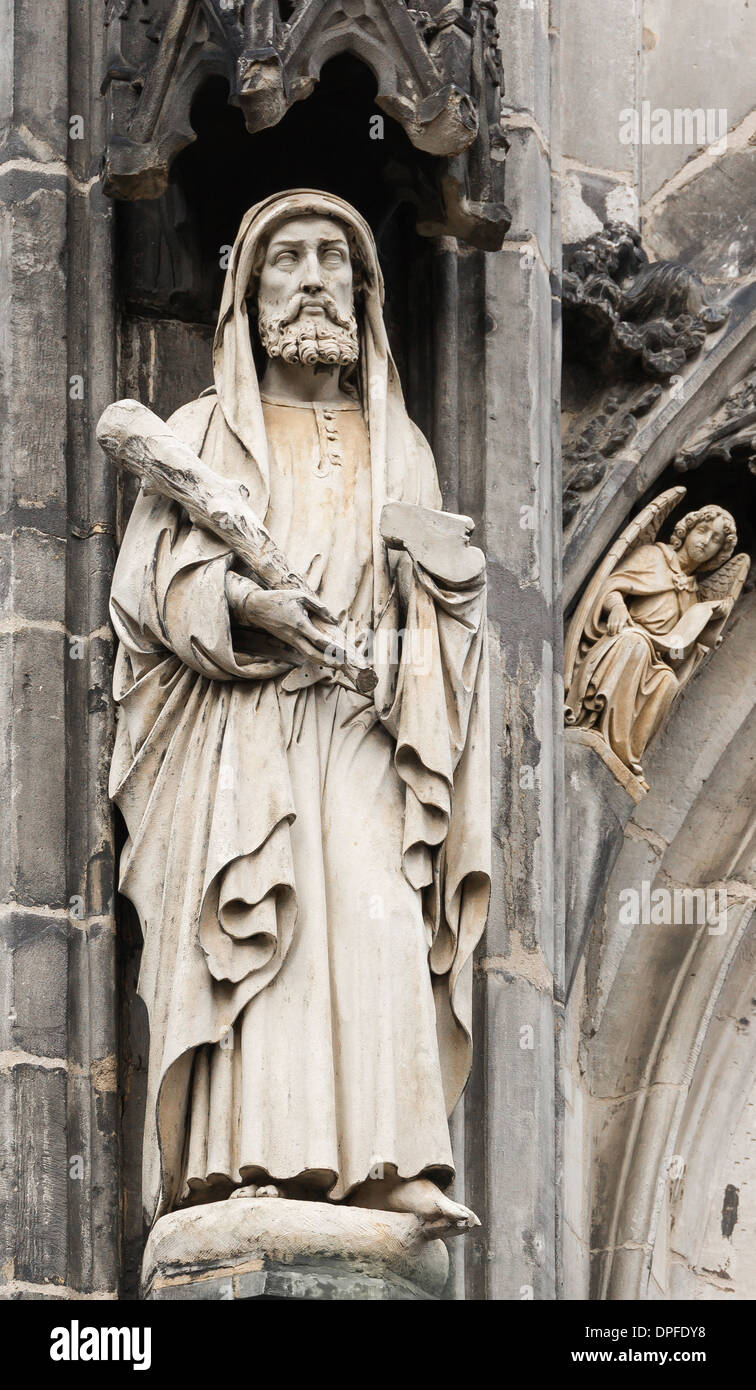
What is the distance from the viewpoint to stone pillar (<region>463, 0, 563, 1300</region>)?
919 centimetres

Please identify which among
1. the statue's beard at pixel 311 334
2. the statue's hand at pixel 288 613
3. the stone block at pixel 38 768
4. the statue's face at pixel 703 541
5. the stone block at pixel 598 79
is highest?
the stone block at pixel 598 79

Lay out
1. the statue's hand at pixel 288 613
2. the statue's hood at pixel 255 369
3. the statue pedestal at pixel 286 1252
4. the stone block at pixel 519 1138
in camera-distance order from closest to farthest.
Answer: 1. the statue pedestal at pixel 286 1252
2. the statue's hand at pixel 288 613
3. the stone block at pixel 519 1138
4. the statue's hood at pixel 255 369

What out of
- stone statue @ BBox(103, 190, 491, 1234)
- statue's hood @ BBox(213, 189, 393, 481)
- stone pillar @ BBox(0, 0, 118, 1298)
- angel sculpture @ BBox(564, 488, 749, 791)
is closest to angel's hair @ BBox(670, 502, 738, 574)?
angel sculpture @ BBox(564, 488, 749, 791)

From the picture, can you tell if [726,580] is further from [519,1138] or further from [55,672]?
[55,672]

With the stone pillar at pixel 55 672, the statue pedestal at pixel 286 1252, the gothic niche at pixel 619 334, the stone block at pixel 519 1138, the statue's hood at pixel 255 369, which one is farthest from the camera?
the gothic niche at pixel 619 334

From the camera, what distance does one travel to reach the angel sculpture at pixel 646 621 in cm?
1009

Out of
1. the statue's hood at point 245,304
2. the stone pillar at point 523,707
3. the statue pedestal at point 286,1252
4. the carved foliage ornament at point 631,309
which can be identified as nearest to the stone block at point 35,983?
the statue pedestal at point 286,1252

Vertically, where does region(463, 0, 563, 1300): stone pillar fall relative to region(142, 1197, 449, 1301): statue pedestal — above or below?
above

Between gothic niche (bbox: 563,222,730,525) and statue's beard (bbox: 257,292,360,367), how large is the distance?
41.6 inches

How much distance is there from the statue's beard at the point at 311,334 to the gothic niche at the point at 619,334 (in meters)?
1.06

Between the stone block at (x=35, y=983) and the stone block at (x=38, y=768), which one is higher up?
the stone block at (x=38, y=768)

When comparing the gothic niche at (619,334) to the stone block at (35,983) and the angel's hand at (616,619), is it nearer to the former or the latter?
the angel's hand at (616,619)

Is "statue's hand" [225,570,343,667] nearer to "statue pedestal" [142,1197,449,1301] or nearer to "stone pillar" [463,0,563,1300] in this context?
"stone pillar" [463,0,563,1300]

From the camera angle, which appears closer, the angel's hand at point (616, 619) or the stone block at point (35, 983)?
the stone block at point (35, 983)
